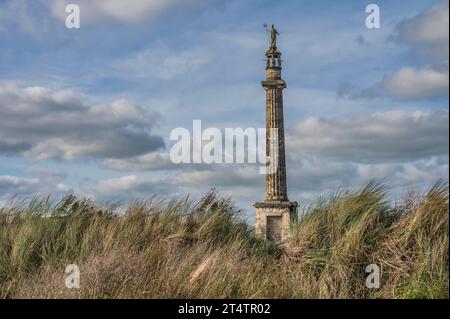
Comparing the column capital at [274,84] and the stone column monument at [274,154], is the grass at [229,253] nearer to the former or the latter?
the stone column monument at [274,154]

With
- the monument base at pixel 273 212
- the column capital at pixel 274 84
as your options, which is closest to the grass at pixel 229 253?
the monument base at pixel 273 212

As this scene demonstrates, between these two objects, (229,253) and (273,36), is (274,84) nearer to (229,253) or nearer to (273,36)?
(273,36)

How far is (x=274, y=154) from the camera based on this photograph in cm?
3006

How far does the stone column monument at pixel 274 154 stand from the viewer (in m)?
28.9

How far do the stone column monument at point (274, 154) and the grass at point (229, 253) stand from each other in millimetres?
18637

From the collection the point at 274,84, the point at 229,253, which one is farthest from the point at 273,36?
the point at 229,253

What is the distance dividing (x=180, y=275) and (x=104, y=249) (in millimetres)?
1519

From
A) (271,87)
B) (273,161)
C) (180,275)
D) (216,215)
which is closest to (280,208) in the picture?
(273,161)

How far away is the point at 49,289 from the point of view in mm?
7438

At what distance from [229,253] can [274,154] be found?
21826 mm

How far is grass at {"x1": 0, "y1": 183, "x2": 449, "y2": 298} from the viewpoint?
7.43 m

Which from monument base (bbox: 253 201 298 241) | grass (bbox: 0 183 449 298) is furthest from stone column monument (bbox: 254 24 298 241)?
grass (bbox: 0 183 449 298)

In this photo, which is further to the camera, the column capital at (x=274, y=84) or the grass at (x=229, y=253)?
the column capital at (x=274, y=84)
